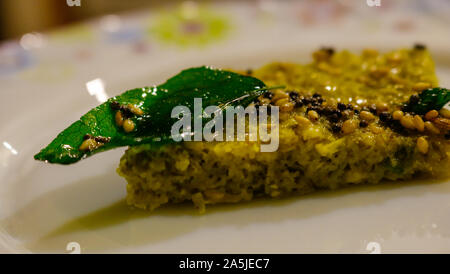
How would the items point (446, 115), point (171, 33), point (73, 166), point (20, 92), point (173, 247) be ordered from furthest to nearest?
point (171, 33) < point (20, 92) < point (73, 166) < point (446, 115) < point (173, 247)

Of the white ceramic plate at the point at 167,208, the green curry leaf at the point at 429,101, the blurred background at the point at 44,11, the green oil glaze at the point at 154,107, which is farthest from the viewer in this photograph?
the blurred background at the point at 44,11

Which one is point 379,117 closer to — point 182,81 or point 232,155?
point 232,155

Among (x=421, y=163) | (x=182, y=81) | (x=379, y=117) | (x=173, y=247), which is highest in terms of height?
(x=182, y=81)

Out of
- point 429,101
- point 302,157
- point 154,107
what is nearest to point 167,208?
point 154,107

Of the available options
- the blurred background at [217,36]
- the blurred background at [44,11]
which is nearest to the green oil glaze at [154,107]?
the blurred background at [217,36]

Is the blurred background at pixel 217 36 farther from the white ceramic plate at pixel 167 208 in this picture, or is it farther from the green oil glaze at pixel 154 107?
the green oil glaze at pixel 154 107

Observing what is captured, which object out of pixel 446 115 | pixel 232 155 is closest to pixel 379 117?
pixel 446 115

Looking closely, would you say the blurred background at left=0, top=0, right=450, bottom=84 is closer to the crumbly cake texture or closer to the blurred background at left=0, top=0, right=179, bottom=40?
the crumbly cake texture
